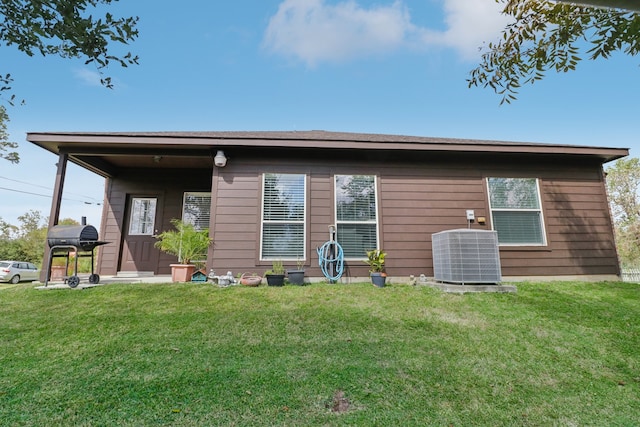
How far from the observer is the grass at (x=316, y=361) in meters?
1.59

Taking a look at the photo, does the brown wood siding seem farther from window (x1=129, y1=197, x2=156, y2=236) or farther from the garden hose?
window (x1=129, y1=197, x2=156, y2=236)

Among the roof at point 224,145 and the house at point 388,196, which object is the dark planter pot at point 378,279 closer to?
the house at point 388,196

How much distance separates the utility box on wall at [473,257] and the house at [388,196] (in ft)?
3.06

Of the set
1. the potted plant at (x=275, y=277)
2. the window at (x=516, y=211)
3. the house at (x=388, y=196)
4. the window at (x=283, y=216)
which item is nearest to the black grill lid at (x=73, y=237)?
the house at (x=388, y=196)

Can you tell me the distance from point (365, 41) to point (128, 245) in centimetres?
668

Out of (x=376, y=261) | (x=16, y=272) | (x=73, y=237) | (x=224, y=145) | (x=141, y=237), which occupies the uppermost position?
(x=224, y=145)

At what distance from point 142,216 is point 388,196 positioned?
5.68 m

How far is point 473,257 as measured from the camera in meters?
4.25

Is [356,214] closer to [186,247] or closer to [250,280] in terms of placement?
[250,280]

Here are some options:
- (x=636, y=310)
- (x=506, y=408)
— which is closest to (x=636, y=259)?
(x=636, y=310)

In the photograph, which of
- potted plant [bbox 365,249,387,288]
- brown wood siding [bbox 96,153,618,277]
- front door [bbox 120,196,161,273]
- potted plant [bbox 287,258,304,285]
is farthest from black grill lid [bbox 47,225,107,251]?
potted plant [bbox 365,249,387,288]

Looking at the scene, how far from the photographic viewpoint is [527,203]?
5.53 metres

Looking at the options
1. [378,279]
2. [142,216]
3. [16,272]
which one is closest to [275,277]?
[378,279]

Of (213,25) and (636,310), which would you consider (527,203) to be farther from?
(213,25)
